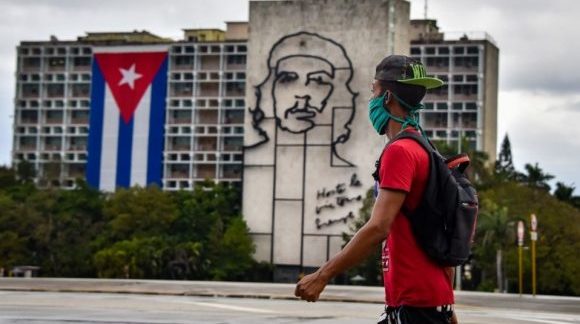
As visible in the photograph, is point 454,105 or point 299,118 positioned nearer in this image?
point 299,118

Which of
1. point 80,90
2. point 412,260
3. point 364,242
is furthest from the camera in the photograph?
point 80,90

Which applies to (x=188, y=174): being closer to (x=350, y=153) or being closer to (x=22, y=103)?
(x=22, y=103)

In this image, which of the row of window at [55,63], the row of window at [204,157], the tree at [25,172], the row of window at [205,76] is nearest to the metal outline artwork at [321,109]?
the tree at [25,172]

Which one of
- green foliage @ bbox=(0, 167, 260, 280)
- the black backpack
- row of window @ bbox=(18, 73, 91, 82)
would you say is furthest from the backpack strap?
row of window @ bbox=(18, 73, 91, 82)

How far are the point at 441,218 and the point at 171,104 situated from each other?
107 meters

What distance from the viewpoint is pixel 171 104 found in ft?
366

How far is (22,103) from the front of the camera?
119m

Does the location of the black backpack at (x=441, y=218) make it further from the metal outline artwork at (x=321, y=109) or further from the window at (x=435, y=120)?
the window at (x=435, y=120)

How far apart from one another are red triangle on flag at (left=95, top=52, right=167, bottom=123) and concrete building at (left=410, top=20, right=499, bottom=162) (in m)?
25.3

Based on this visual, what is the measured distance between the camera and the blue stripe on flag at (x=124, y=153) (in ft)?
334

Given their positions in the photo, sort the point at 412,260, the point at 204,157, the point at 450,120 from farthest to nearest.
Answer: the point at 204,157 → the point at 450,120 → the point at 412,260

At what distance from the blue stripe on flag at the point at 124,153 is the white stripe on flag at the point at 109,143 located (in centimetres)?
33

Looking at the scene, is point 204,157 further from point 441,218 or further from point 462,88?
point 441,218

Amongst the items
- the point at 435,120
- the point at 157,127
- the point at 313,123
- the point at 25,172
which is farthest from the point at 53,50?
the point at 313,123
